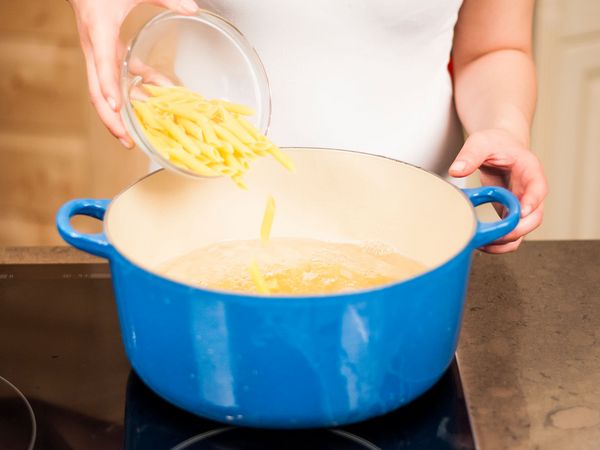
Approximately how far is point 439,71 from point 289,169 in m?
0.44

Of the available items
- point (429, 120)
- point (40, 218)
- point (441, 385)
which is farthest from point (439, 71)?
point (40, 218)

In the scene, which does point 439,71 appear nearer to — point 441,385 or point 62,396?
point 441,385

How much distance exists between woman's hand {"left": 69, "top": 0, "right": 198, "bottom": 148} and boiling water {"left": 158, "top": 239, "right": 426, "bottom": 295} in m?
0.14

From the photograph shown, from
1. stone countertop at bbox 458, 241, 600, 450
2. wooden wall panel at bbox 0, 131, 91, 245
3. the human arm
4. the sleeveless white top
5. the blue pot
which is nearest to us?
the blue pot

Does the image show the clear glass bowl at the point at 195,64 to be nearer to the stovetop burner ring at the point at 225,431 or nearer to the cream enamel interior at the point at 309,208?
the cream enamel interior at the point at 309,208

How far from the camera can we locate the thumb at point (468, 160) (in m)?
0.83

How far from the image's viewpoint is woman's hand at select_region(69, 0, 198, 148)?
0.80 meters

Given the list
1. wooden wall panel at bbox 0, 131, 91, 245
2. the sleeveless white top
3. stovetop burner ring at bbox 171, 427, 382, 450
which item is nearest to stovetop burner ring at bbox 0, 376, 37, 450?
stovetop burner ring at bbox 171, 427, 382, 450

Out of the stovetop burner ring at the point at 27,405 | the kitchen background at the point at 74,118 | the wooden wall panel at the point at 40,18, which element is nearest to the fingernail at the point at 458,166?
the stovetop burner ring at the point at 27,405

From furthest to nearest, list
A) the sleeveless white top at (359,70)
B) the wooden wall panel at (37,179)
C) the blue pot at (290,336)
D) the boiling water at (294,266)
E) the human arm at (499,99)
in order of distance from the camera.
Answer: the wooden wall panel at (37,179)
the sleeveless white top at (359,70)
the human arm at (499,99)
the boiling water at (294,266)
the blue pot at (290,336)

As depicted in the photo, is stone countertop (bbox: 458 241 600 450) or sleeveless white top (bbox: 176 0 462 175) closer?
stone countertop (bbox: 458 241 600 450)

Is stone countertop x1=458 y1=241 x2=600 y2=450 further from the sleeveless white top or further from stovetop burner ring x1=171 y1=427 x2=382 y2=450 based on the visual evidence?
the sleeveless white top

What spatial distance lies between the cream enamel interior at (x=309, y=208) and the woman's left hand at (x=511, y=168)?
0.06 meters

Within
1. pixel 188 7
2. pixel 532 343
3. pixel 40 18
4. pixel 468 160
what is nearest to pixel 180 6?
pixel 188 7
